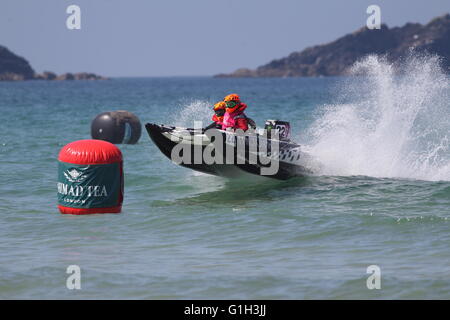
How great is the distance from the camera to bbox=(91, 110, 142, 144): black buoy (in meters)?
20.3

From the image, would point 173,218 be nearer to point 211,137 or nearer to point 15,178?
point 211,137

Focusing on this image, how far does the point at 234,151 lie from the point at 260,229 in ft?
12.3

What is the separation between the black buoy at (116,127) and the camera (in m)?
20.3

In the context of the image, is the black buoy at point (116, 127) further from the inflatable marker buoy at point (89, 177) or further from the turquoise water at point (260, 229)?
the inflatable marker buoy at point (89, 177)

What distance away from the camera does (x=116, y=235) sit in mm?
10219

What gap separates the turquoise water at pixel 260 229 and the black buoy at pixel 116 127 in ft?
6.80

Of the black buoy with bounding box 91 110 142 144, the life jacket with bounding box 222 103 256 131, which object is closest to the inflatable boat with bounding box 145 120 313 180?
the life jacket with bounding box 222 103 256 131

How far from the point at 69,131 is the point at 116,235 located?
22.2 m

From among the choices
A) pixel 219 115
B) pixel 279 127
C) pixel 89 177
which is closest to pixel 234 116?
pixel 219 115

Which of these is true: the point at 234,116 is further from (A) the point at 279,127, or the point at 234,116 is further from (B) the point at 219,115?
(A) the point at 279,127

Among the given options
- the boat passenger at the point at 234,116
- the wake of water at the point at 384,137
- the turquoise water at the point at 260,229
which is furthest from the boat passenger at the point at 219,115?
the wake of water at the point at 384,137

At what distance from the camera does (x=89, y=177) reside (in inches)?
421

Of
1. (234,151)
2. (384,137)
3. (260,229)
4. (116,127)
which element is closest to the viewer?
(260,229)

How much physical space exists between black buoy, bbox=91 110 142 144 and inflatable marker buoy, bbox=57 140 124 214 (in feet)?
30.3
